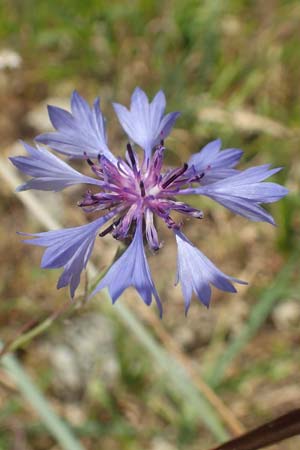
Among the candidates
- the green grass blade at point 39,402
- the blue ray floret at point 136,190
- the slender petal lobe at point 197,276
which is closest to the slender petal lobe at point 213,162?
the blue ray floret at point 136,190

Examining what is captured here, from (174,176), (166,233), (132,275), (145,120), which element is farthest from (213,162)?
(166,233)

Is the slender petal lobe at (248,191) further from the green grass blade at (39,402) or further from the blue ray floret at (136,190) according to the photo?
the green grass blade at (39,402)

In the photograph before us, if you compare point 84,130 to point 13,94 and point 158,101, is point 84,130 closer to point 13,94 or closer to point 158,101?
point 158,101

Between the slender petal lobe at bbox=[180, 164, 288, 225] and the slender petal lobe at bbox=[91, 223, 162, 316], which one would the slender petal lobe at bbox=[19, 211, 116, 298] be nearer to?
the slender petal lobe at bbox=[91, 223, 162, 316]

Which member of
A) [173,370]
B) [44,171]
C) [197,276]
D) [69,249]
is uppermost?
[44,171]

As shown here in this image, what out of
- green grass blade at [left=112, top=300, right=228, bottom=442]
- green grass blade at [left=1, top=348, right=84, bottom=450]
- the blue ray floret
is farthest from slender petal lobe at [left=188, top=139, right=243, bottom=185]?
green grass blade at [left=1, top=348, right=84, bottom=450]

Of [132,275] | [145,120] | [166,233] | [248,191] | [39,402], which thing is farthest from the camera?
[166,233]

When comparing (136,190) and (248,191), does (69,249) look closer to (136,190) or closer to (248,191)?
(136,190)

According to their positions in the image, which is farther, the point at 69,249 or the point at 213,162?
the point at 213,162
